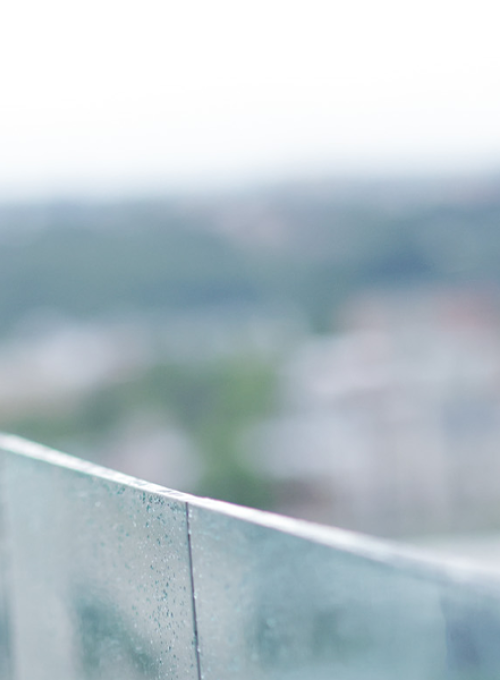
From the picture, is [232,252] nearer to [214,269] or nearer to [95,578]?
[214,269]

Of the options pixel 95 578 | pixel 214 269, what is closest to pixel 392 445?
pixel 214 269

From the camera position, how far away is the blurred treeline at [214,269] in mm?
30328

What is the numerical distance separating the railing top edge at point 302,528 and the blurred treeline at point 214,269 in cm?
2696

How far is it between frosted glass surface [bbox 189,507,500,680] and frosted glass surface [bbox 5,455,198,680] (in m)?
0.02

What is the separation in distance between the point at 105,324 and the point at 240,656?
123 feet

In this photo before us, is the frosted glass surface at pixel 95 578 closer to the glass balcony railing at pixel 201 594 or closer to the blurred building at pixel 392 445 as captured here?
the glass balcony railing at pixel 201 594

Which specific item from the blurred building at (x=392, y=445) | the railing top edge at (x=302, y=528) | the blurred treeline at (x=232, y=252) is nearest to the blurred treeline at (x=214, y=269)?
the blurred treeline at (x=232, y=252)

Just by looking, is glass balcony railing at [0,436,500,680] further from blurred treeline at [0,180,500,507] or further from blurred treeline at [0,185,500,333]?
blurred treeline at [0,185,500,333]

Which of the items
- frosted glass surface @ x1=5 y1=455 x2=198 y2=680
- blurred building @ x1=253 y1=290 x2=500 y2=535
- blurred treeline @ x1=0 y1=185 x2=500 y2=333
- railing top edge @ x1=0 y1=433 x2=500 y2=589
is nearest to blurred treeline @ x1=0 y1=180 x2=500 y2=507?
blurred treeline @ x1=0 y1=185 x2=500 y2=333

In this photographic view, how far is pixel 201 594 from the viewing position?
24.3 inches

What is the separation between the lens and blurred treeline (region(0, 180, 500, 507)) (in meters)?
30.3

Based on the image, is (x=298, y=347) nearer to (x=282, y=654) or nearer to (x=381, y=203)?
(x=381, y=203)

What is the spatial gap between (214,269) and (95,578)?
36.7 metres

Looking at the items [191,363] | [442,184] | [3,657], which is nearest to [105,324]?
[191,363]
